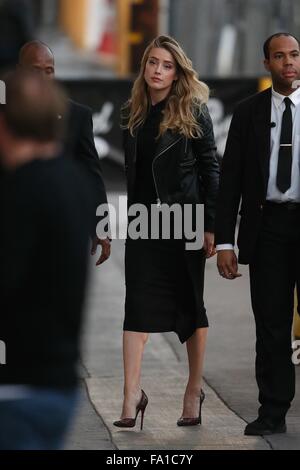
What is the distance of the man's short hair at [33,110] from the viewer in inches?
147

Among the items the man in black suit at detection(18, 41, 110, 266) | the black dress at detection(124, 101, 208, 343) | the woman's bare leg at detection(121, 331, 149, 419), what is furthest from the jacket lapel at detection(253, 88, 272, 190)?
the woman's bare leg at detection(121, 331, 149, 419)

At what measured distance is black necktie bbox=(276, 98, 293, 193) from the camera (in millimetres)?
6504

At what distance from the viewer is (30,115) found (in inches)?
146

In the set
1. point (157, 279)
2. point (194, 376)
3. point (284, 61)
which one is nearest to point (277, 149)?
A: point (284, 61)

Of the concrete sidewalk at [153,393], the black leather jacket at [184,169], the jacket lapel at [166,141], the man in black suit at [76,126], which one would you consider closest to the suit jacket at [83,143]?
the man in black suit at [76,126]

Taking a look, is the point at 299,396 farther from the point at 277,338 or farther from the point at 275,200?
the point at 275,200

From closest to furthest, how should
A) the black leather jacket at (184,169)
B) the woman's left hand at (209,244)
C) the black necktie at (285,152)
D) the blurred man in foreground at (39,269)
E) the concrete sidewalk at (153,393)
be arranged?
→ the blurred man in foreground at (39,269) < the black necktie at (285,152) < the concrete sidewalk at (153,393) < the black leather jacket at (184,169) < the woman's left hand at (209,244)

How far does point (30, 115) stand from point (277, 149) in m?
3.01

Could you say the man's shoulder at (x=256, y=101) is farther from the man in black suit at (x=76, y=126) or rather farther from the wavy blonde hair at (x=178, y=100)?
the man in black suit at (x=76, y=126)

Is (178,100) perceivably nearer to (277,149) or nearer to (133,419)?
(277,149)

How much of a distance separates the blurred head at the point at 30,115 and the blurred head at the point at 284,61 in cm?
295

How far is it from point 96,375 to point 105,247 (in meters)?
1.46
